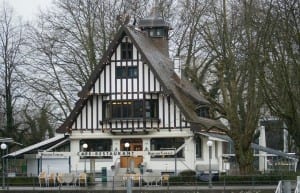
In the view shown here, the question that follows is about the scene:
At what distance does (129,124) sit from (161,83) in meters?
3.87

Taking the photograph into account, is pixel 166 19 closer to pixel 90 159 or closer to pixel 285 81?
pixel 90 159

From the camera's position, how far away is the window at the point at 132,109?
2002 inches

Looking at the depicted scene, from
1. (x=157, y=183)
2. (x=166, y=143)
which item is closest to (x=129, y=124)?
(x=166, y=143)

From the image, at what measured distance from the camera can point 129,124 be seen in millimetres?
50531

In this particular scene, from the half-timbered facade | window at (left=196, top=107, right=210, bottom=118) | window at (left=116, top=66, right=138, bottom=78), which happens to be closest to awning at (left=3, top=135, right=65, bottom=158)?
the half-timbered facade

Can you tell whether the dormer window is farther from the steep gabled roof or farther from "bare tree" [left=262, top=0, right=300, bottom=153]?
"bare tree" [left=262, top=0, right=300, bottom=153]

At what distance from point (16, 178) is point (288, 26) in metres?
21.4

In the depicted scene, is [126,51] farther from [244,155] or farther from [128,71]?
[244,155]

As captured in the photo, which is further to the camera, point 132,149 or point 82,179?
point 132,149

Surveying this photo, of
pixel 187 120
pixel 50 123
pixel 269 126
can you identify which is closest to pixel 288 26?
pixel 187 120

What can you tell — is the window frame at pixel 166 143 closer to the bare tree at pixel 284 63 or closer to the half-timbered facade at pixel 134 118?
the half-timbered facade at pixel 134 118

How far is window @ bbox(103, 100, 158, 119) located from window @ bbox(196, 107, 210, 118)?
4613mm

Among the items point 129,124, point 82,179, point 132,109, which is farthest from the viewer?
point 132,109

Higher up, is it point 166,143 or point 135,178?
point 166,143
